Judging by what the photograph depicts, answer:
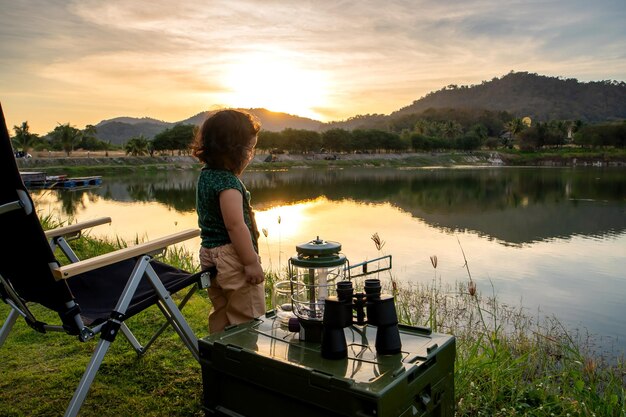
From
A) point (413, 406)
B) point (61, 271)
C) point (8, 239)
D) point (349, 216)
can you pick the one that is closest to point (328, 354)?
point (413, 406)

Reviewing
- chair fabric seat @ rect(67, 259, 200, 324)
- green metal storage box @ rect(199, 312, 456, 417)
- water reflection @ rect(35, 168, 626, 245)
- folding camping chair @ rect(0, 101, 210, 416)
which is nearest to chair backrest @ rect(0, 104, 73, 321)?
folding camping chair @ rect(0, 101, 210, 416)

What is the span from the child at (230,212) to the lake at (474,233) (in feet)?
9.69

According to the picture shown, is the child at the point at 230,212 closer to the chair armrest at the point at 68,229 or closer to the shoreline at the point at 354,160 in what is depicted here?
the chair armrest at the point at 68,229

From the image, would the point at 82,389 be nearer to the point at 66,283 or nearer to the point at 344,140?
the point at 66,283

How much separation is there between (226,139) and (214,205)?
0.37 meters

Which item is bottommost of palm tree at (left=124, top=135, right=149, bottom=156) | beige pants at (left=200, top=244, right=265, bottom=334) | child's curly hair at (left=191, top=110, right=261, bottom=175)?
beige pants at (left=200, top=244, right=265, bottom=334)

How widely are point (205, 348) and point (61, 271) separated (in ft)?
2.27

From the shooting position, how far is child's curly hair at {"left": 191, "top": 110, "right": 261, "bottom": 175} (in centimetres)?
277

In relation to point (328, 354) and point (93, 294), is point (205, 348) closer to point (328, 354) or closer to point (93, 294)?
point (328, 354)

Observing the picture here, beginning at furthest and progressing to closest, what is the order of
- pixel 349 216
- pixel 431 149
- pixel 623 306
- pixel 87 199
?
pixel 431 149 < pixel 87 199 < pixel 349 216 < pixel 623 306

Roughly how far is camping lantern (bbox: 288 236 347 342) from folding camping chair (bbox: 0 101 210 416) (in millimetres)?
577

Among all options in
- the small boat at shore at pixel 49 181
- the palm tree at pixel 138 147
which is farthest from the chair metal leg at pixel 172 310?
the palm tree at pixel 138 147

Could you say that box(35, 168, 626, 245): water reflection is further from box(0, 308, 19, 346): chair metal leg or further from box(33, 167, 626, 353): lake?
box(0, 308, 19, 346): chair metal leg

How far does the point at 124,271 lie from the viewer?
3.07 meters
